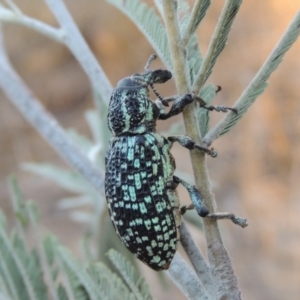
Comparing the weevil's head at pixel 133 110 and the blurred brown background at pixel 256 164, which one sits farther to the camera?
the blurred brown background at pixel 256 164

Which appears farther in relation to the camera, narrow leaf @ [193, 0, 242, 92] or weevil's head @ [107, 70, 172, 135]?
weevil's head @ [107, 70, 172, 135]

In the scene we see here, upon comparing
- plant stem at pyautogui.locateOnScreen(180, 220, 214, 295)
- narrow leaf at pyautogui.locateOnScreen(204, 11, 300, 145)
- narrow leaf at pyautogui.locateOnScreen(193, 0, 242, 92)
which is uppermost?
narrow leaf at pyautogui.locateOnScreen(193, 0, 242, 92)

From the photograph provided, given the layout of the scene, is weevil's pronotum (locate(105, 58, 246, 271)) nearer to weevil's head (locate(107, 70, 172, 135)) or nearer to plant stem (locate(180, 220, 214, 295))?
weevil's head (locate(107, 70, 172, 135))

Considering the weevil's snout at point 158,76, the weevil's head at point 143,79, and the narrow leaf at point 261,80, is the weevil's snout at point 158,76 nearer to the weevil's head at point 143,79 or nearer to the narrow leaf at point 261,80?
the weevil's head at point 143,79

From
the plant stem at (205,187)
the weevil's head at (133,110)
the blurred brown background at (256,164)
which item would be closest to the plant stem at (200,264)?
the plant stem at (205,187)

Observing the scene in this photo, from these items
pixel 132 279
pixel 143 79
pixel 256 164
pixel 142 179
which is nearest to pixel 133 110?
pixel 143 79

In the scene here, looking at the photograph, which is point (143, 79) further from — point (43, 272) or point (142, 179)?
point (43, 272)

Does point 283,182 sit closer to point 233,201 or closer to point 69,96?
point 233,201

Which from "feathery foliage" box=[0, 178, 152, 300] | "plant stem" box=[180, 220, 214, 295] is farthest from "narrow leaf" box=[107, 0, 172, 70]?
"feathery foliage" box=[0, 178, 152, 300]
